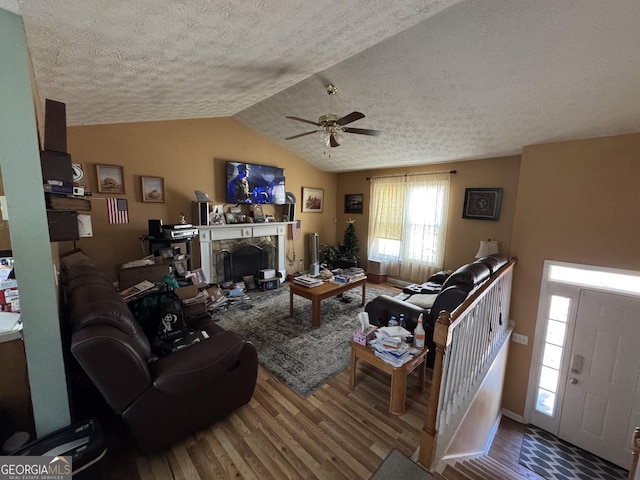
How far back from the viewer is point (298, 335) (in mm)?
3137

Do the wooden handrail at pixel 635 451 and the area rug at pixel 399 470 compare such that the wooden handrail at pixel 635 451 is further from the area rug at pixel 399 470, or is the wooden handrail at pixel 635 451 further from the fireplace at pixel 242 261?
the fireplace at pixel 242 261

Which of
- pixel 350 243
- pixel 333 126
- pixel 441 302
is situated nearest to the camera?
pixel 441 302

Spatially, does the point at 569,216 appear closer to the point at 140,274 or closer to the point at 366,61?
the point at 366,61

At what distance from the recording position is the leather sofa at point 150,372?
127cm

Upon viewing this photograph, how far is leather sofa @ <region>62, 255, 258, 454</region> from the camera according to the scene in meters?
1.27

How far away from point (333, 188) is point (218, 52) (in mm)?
4789

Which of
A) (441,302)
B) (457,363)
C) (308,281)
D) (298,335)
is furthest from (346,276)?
(457,363)

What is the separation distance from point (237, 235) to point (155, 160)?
65.4 inches

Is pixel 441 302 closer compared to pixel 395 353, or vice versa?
pixel 395 353

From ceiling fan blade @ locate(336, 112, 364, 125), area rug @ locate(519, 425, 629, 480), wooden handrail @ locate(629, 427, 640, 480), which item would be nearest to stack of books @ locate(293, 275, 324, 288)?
ceiling fan blade @ locate(336, 112, 364, 125)

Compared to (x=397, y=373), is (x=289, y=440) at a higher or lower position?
lower

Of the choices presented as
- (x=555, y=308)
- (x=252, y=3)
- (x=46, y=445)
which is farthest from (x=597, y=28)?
(x=46, y=445)

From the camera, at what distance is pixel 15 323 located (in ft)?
4.33

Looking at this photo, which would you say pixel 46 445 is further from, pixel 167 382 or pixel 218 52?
pixel 218 52
